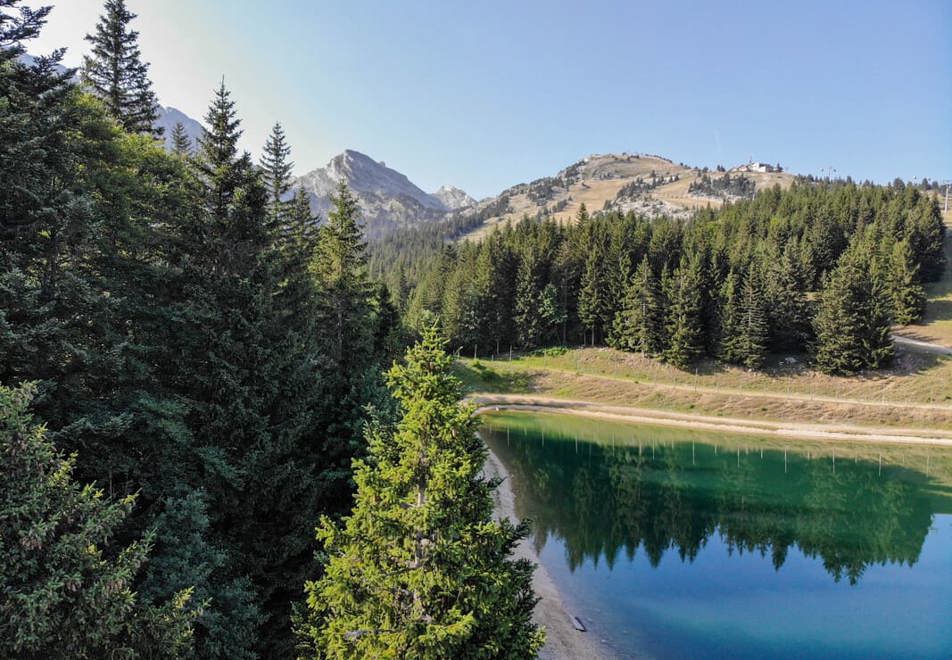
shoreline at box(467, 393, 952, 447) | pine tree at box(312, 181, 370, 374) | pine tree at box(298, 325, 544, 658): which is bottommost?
shoreline at box(467, 393, 952, 447)

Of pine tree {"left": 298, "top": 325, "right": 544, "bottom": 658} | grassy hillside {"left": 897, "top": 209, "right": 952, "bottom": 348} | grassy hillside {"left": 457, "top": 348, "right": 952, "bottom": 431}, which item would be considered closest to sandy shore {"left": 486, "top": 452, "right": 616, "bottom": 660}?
pine tree {"left": 298, "top": 325, "right": 544, "bottom": 658}

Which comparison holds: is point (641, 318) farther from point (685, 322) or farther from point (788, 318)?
point (788, 318)

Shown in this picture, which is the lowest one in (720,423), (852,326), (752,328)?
(720,423)

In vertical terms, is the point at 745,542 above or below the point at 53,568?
below

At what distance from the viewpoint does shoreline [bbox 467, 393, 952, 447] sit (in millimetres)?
53094

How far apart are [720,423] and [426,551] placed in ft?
195

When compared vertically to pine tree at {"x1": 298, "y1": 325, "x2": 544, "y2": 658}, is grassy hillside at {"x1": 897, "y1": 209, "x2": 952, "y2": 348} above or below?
above

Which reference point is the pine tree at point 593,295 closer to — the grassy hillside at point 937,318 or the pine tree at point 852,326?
the pine tree at point 852,326

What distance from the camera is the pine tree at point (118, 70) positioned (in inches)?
1022

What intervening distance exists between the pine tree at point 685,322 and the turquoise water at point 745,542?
65.7ft

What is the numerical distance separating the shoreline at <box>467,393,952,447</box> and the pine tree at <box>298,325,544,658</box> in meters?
Result: 39.4

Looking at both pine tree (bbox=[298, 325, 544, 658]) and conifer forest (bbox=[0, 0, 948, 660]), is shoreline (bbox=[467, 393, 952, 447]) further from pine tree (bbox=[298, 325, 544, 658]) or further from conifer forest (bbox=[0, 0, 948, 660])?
pine tree (bbox=[298, 325, 544, 658])

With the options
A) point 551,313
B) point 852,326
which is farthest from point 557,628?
point 551,313

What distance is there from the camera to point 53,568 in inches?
336
